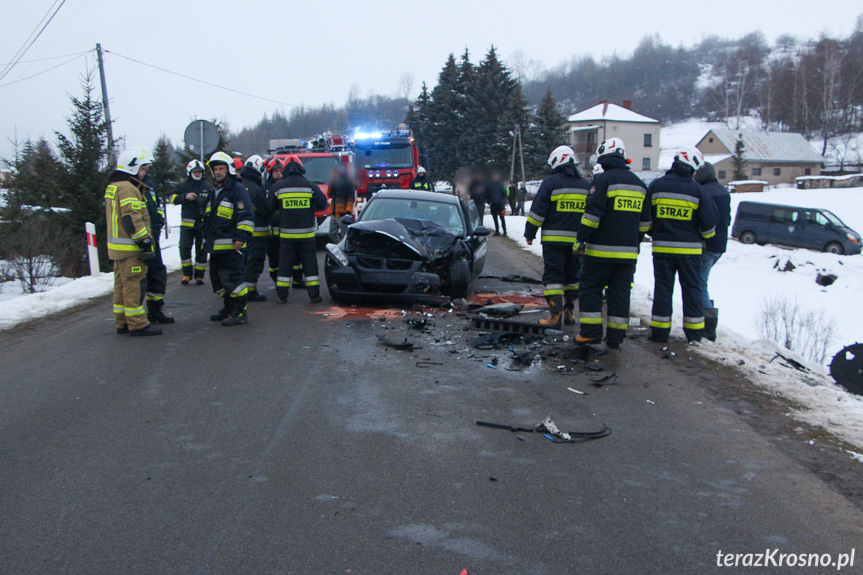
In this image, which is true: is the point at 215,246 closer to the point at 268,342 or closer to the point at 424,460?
the point at 268,342

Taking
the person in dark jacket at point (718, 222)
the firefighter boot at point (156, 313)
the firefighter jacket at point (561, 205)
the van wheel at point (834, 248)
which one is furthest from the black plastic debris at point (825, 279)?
the firefighter boot at point (156, 313)

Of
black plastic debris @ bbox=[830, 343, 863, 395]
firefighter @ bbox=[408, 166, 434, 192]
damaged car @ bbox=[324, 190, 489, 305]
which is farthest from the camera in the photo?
firefighter @ bbox=[408, 166, 434, 192]

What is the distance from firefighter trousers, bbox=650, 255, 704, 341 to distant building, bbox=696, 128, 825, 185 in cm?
7505

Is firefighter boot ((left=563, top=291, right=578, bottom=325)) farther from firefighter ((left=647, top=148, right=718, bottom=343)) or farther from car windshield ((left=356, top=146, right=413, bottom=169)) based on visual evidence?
car windshield ((left=356, top=146, right=413, bottom=169))

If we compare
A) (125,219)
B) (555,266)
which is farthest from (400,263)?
(125,219)

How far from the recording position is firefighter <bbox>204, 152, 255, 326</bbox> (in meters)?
7.70

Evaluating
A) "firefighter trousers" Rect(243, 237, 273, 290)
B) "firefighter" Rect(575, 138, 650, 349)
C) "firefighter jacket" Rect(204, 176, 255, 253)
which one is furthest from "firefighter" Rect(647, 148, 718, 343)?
"firefighter trousers" Rect(243, 237, 273, 290)

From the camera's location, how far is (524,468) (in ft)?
12.3

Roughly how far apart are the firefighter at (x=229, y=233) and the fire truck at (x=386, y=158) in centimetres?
1375

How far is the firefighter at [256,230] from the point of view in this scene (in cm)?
900

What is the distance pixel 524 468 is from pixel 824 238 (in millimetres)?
28669

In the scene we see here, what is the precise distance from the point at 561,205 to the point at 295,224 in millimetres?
3759

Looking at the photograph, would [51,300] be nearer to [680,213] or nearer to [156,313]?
[156,313]

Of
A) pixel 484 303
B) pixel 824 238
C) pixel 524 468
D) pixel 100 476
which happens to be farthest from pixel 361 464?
pixel 824 238
